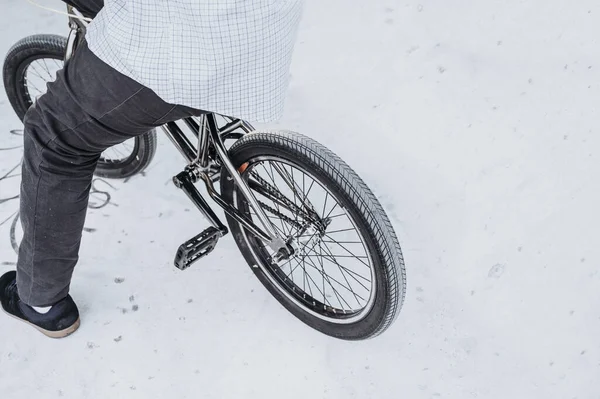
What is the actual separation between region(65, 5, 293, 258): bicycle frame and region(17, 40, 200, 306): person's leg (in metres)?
0.22

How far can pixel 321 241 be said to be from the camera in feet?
4.77

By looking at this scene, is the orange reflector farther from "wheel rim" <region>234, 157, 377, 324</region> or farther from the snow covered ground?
the snow covered ground

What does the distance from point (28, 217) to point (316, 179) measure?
1.89 feet

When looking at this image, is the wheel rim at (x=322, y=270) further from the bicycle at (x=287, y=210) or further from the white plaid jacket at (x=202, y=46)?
the white plaid jacket at (x=202, y=46)

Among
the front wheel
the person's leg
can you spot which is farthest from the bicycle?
the person's leg

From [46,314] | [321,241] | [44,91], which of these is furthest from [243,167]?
[44,91]

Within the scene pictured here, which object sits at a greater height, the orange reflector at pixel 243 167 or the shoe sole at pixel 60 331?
the orange reflector at pixel 243 167

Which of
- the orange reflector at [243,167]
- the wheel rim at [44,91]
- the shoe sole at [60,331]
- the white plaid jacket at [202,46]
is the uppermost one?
→ the white plaid jacket at [202,46]

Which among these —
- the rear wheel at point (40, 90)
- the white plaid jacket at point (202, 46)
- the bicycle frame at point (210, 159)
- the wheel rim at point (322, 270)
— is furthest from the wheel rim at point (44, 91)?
the white plaid jacket at point (202, 46)

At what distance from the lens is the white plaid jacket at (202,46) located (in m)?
0.80

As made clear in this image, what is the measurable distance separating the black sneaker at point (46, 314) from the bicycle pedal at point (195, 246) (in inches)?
11.3

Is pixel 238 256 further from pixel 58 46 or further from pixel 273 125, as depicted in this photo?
pixel 58 46

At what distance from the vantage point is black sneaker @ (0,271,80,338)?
140cm

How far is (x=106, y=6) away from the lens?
2.84ft
